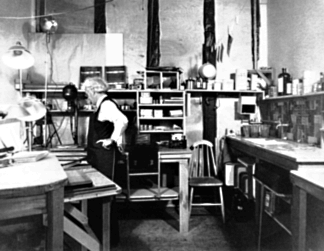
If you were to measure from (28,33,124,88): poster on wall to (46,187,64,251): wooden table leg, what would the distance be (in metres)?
3.16

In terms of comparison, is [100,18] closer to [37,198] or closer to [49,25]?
[49,25]

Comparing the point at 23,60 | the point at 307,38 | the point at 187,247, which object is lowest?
A: the point at 187,247

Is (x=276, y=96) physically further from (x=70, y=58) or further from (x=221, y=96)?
(x=70, y=58)

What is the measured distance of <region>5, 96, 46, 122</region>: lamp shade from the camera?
7.66 ft

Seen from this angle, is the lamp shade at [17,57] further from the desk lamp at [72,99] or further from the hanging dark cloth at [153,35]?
A: the hanging dark cloth at [153,35]

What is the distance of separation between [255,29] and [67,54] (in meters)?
2.87

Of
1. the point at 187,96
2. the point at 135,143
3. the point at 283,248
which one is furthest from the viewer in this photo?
the point at 187,96

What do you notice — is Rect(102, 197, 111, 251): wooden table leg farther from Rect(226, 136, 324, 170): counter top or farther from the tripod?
the tripod

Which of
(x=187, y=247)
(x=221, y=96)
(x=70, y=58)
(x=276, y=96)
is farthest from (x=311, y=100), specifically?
(x=70, y=58)

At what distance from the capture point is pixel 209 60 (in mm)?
4785

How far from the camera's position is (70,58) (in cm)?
456

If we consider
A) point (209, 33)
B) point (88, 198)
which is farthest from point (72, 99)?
point (88, 198)

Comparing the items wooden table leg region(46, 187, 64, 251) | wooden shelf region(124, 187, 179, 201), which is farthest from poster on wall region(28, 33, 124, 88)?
wooden table leg region(46, 187, 64, 251)

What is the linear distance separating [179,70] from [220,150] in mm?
1398
